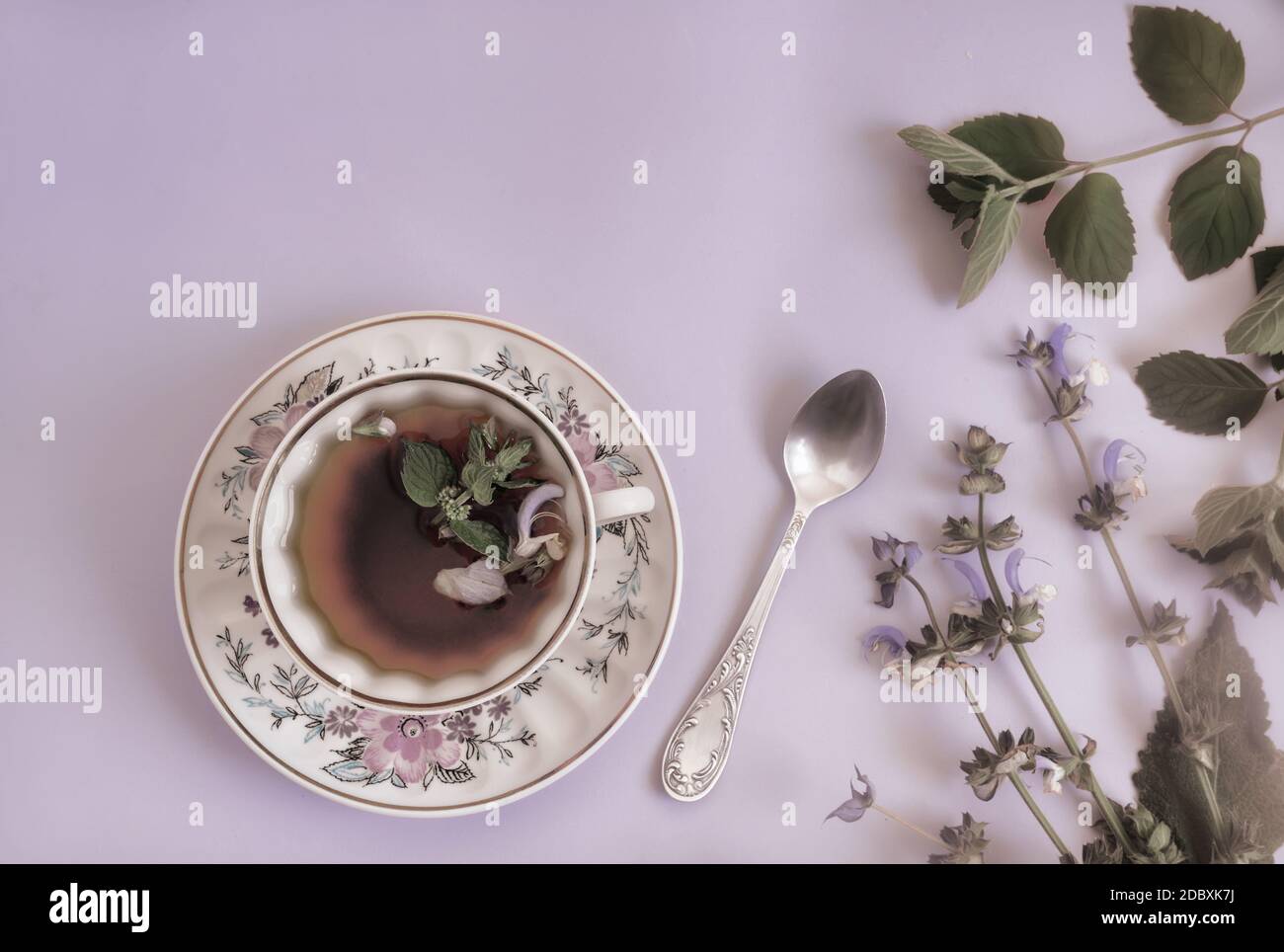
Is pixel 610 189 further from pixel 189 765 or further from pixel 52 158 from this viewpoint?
pixel 189 765

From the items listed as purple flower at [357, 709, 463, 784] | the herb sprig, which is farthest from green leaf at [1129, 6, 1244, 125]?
purple flower at [357, 709, 463, 784]

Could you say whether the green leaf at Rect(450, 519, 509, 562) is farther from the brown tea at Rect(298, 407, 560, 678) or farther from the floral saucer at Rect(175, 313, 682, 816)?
the floral saucer at Rect(175, 313, 682, 816)

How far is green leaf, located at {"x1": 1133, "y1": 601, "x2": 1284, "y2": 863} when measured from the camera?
0.91m

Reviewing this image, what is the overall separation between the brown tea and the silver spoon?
21 cm

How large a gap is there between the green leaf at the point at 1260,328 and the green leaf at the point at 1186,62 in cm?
21

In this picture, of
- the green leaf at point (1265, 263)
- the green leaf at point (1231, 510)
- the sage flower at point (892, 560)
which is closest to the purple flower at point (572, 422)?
the sage flower at point (892, 560)

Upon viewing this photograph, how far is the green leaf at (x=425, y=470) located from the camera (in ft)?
2.60

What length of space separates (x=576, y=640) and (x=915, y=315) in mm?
484

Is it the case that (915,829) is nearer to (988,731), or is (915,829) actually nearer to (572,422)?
(988,731)

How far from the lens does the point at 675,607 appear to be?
0.85 metres

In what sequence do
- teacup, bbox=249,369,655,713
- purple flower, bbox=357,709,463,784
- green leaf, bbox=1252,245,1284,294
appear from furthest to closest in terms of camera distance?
green leaf, bbox=1252,245,1284,294 → purple flower, bbox=357,709,463,784 → teacup, bbox=249,369,655,713

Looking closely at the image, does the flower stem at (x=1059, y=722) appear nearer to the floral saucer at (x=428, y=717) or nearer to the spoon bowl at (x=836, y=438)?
the spoon bowl at (x=836, y=438)

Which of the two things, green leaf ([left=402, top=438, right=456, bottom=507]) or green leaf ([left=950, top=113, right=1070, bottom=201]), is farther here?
green leaf ([left=950, top=113, right=1070, bottom=201])

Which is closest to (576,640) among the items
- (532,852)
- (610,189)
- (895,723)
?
(532,852)
